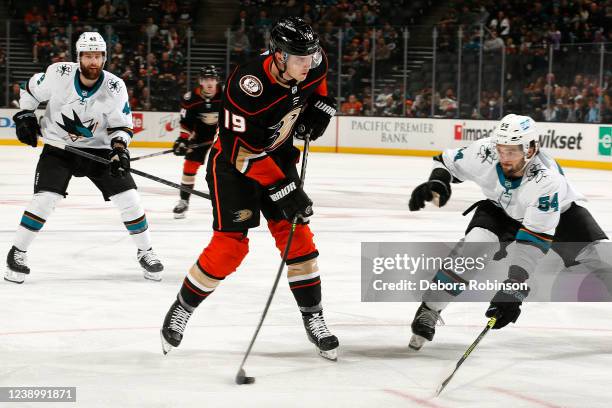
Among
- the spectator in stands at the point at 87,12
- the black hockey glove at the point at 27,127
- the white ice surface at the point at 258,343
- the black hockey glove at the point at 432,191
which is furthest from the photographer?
the spectator in stands at the point at 87,12

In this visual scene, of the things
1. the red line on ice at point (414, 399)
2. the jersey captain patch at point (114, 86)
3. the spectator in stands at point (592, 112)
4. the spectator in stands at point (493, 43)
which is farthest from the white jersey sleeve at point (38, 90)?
the spectator in stands at point (493, 43)

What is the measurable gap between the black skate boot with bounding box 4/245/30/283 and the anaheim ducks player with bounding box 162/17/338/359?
1.79 m

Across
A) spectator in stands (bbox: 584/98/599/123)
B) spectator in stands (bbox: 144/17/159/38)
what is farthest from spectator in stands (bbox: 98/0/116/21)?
spectator in stands (bbox: 584/98/599/123)

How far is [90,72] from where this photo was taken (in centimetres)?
526

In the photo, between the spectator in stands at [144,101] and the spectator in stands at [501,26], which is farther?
the spectator in stands at [501,26]

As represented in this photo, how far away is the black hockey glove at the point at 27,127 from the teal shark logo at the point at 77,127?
0.13m

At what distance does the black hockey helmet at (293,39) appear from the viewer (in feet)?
11.4

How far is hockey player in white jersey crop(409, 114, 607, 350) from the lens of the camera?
142 inches

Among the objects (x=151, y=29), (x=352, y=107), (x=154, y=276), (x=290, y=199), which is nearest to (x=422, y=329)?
(x=290, y=199)

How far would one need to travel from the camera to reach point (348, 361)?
3.65 meters

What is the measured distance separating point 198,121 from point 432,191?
5.29 metres

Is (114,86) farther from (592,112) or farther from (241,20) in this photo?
(241,20)

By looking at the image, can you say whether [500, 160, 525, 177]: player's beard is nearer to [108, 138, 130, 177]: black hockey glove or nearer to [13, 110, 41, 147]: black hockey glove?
[108, 138, 130, 177]: black hockey glove

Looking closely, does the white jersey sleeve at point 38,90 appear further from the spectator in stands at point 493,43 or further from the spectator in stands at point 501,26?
the spectator in stands at point 501,26
